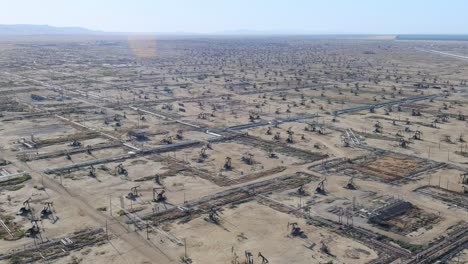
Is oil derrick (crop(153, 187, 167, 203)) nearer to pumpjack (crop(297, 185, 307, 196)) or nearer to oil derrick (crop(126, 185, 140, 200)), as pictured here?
oil derrick (crop(126, 185, 140, 200))

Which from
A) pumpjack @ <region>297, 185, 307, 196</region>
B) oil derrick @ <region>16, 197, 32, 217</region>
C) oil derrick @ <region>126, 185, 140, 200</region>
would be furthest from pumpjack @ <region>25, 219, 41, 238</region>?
pumpjack @ <region>297, 185, 307, 196</region>

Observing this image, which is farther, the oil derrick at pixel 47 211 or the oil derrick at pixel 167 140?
the oil derrick at pixel 167 140

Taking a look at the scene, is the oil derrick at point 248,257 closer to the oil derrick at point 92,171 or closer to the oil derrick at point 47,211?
the oil derrick at point 47,211

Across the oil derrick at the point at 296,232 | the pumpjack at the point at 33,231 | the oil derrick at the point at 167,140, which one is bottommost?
the oil derrick at the point at 296,232

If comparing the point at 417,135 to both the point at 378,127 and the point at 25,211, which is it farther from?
the point at 25,211

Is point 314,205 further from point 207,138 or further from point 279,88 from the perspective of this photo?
point 279,88

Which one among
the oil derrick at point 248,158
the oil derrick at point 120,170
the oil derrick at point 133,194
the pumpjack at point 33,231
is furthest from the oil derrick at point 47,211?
the oil derrick at point 248,158

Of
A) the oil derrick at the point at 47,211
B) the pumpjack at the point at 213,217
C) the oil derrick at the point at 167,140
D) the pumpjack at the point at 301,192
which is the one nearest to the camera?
the pumpjack at the point at 213,217

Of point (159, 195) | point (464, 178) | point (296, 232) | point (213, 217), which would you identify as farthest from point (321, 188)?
point (159, 195)

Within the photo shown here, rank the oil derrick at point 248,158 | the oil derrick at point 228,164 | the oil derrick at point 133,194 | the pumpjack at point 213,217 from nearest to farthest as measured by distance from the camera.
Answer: the pumpjack at point 213,217 < the oil derrick at point 133,194 < the oil derrick at point 228,164 < the oil derrick at point 248,158
